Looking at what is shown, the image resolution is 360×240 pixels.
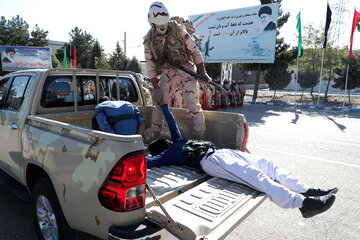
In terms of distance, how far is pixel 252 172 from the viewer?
220 cm

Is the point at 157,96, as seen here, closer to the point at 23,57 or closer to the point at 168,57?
the point at 168,57

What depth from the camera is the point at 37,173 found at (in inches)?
97.7

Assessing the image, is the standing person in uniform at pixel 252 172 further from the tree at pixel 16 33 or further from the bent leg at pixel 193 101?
the tree at pixel 16 33

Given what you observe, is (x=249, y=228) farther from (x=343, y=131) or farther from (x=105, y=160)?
(x=343, y=131)

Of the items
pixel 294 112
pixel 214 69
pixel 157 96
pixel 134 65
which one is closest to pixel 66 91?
pixel 157 96

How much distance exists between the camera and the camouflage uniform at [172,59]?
12.8ft

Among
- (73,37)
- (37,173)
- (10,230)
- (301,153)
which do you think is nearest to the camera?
(37,173)

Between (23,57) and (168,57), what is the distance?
29993mm

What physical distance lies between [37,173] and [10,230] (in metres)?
0.77

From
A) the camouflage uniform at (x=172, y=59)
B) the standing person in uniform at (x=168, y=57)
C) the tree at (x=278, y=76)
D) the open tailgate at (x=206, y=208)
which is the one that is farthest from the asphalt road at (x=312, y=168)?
the tree at (x=278, y=76)

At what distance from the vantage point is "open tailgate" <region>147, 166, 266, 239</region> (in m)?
1.60

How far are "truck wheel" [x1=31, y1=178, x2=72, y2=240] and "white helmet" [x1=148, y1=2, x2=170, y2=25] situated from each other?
2604 mm

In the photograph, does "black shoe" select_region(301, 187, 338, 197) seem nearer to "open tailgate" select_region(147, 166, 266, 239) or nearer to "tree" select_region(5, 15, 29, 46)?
"open tailgate" select_region(147, 166, 266, 239)

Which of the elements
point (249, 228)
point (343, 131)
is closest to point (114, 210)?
point (249, 228)
